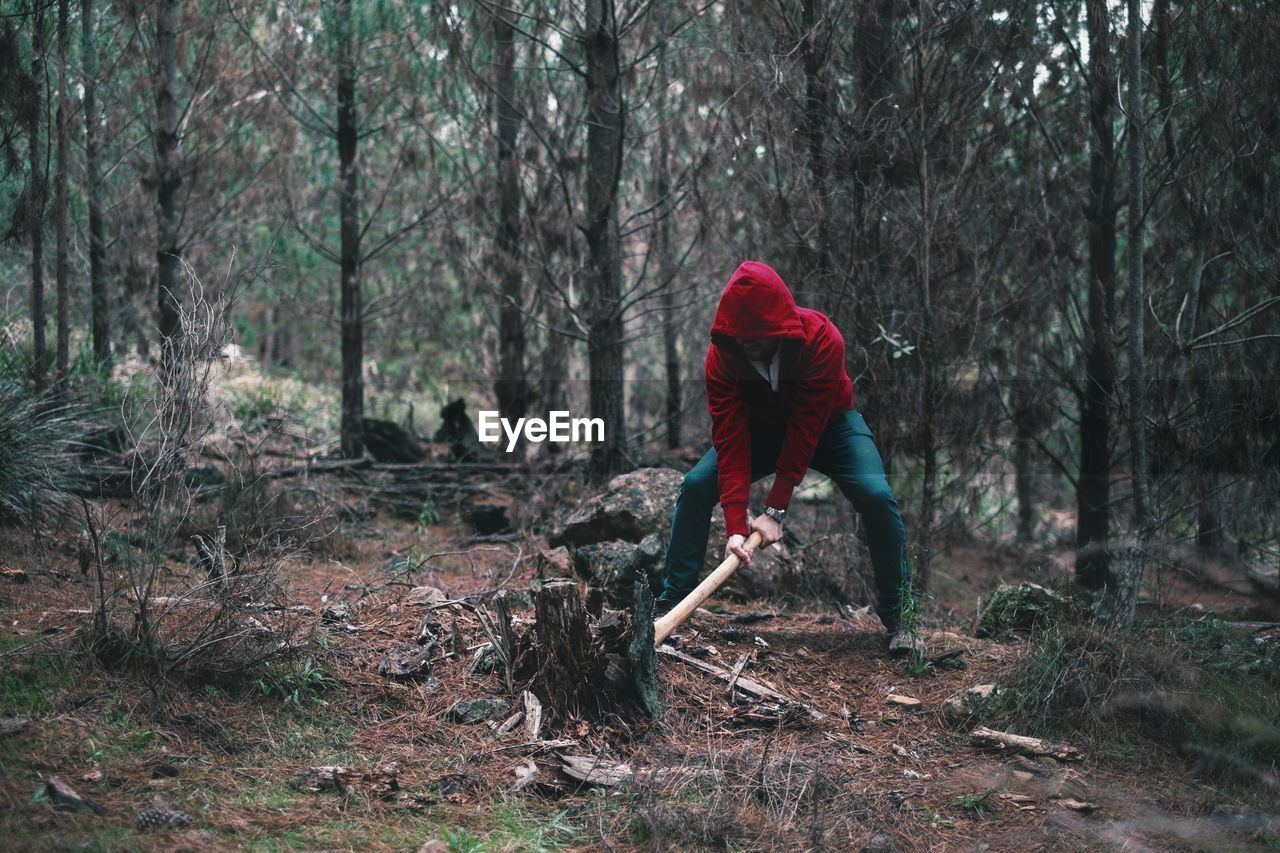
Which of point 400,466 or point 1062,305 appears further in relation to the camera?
point 400,466

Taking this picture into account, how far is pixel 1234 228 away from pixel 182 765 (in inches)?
243

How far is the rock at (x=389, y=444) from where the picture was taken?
10484mm

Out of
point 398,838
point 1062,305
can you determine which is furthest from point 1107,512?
point 398,838

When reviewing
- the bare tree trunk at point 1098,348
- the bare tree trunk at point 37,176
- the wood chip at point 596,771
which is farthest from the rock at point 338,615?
the bare tree trunk at point 1098,348

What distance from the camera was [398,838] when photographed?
2.91 m

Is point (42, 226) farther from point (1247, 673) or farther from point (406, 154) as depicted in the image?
point (1247, 673)

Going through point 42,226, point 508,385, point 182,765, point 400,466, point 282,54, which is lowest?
point 182,765

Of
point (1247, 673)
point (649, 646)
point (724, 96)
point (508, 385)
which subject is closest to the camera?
point (649, 646)

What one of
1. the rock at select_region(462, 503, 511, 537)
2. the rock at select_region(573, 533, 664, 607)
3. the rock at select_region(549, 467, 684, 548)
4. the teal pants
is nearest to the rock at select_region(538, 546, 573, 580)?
the rock at select_region(573, 533, 664, 607)

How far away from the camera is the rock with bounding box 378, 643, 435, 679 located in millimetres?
4016

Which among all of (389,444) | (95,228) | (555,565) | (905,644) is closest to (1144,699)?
(905,644)

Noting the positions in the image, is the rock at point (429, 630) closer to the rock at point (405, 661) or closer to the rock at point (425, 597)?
the rock at point (405, 661)

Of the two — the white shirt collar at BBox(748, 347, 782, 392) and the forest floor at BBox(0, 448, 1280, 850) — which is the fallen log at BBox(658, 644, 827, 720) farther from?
the white shirt collar at BBox(748, 347, 782, 392)

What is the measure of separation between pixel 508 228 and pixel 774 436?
15.7 feet
